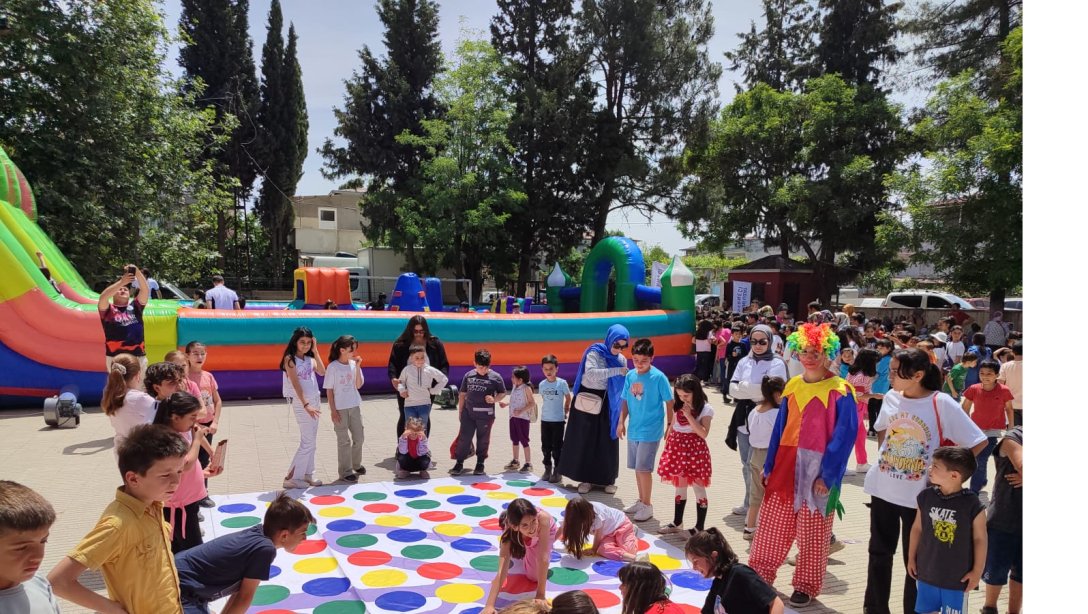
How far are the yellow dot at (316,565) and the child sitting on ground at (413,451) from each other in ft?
6.11

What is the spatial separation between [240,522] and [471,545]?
1.74 meters

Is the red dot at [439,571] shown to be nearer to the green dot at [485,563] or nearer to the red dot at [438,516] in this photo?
the green dot at [485,563]

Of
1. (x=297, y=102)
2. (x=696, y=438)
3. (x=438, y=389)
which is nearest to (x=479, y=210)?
(x=297, y=102)

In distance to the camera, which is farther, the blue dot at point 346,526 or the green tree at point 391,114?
the green tree at point 391,114

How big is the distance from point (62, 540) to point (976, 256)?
17.7 metres

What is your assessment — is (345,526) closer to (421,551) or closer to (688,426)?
(421,551)

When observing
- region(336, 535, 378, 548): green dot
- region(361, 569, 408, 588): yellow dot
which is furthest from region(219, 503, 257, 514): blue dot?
region(361, 569, 408, 588): yellow dot

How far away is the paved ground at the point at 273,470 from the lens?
4.62 m

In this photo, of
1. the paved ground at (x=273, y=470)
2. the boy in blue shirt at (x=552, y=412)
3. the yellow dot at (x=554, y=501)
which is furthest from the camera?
the boy in blue shirt at (x=552, y=412)

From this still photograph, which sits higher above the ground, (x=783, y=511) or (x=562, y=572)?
(x=783, y=511)

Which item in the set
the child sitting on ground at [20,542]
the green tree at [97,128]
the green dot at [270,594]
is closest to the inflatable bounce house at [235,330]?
the green tree at [97,128]

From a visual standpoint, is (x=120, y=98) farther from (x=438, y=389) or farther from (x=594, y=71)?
(x=594, y=71)

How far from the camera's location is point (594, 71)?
25.6m

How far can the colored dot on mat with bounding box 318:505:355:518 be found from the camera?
212 inches
